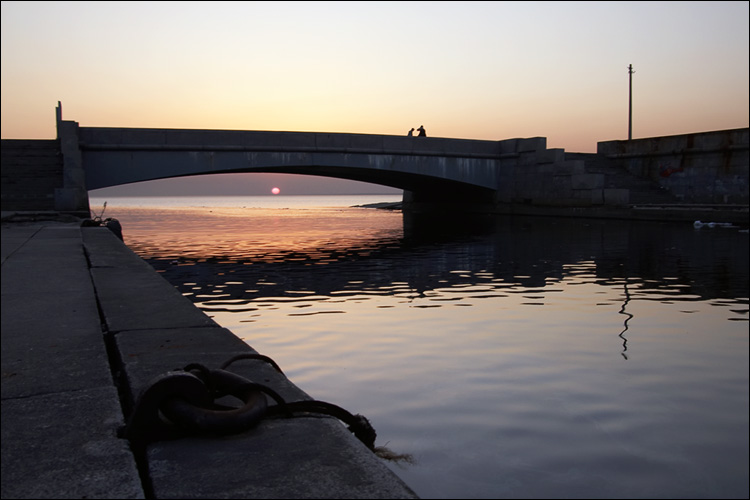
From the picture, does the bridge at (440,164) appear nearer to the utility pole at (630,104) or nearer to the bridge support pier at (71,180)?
the bridge support pier at (71,180)

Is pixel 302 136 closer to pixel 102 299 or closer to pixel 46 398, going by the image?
pixel 102 299

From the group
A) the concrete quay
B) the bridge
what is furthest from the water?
the bridge

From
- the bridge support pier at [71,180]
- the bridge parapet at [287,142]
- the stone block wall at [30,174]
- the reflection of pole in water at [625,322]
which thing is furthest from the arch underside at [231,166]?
the reflection of pole in water at [625,322]

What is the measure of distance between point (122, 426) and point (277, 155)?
2562cm

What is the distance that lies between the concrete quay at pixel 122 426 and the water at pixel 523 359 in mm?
876

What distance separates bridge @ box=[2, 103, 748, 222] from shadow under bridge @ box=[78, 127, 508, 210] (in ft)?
0.13

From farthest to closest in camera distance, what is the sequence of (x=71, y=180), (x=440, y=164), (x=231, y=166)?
(x=440, y=164) → (x=231, y=166) → (x=71, y=180)

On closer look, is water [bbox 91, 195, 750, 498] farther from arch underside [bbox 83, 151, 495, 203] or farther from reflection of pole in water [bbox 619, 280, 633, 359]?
arch underside [bbox 83, 151, 495, 203]

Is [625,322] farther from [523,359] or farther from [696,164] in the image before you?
[696,164]

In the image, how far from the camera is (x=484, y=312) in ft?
25.3

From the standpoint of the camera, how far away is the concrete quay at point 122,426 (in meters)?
2.04

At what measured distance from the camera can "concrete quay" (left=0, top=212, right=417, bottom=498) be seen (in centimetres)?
204

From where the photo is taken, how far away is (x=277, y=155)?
27.5 m

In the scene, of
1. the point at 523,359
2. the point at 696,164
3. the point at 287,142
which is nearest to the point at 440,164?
the point at 287,142
